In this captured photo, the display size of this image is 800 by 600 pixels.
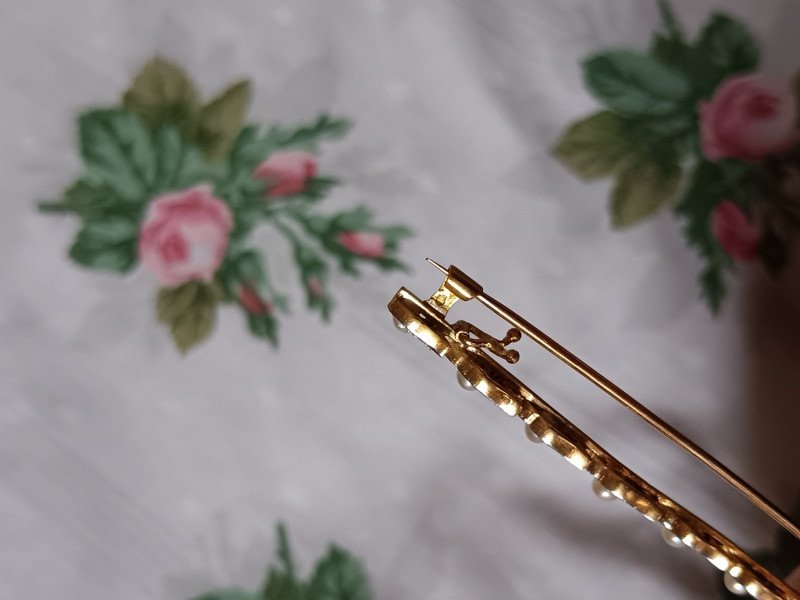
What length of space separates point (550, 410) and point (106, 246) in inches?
10.5

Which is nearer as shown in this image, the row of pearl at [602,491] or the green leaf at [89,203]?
the row of pearl at [602,491]

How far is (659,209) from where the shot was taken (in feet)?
1.50

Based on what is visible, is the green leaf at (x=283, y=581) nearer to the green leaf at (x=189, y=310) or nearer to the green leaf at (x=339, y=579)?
the green leaf at (x=339, y=579)

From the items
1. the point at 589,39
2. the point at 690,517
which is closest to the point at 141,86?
the point at 589,39

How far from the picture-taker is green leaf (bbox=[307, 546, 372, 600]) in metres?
0.41

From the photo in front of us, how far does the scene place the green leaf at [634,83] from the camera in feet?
1.52

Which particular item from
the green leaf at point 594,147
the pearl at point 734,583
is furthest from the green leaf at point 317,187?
the pearl at point 734,583

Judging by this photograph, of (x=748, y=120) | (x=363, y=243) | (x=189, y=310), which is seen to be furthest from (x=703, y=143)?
(x=189, y=310)

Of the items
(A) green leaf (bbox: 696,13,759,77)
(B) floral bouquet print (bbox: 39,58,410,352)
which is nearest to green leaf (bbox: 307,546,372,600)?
(B) floral bouquet print (bbox: 39,58,410,352)

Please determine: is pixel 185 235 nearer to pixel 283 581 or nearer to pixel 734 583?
pixel 283 581

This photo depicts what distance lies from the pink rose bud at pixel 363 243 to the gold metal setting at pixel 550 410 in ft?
0.47

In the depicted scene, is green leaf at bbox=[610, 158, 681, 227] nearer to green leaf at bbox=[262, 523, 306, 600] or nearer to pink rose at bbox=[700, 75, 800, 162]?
pink rose at bbox=[700, 75, 800, 162]

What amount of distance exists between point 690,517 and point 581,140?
23 cm

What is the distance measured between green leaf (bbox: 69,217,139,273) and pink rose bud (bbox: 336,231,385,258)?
117 mm
